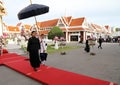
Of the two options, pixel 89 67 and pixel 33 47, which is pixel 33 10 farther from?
pixel 89 67

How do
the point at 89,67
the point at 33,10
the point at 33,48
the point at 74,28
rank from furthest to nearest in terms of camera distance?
the point at 74,28 < the point at 89,67 < the point at 33,10 < the point at 33,48

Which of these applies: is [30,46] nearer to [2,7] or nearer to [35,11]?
[35,11]

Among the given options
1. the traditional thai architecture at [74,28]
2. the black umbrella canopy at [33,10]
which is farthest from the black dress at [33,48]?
the traditional thai architecture at [74,28]

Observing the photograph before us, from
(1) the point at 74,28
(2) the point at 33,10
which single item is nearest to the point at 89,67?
(2) the point at 33,10

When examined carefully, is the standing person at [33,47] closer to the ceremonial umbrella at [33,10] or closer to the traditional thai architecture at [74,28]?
the ceremonial umbrella at [33,10]

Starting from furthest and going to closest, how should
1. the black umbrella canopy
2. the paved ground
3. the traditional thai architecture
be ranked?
1. the traditional thai architecture
2. the black umbrella canopy
3. the paved ground

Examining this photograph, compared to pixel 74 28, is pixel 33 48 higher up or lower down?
lower down

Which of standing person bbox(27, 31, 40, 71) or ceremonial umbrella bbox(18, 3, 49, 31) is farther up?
ceremonial umbrella bbox(18, 3, 49, 31)

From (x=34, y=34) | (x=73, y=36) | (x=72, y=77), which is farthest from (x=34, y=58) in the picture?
(x=73, y=36)

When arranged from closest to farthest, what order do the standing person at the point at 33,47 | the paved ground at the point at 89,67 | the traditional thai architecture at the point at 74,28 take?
the paved ground at the point at 89,67, the standing person at the point at 33,47, the traditional thai architecture at the point at 74,28

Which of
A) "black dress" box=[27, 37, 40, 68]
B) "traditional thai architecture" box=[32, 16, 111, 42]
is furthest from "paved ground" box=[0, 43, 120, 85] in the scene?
"traditional thai architecture" box=[32, 16, 111, 42]

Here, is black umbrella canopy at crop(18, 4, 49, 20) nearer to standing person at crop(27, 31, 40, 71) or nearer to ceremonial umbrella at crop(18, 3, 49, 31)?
ceremonial umbrella at crop(18, 3, 49, 31)

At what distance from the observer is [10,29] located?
70000mm

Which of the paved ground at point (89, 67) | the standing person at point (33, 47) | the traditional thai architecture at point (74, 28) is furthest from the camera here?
the traditional thai architecture at point (74, 28)
